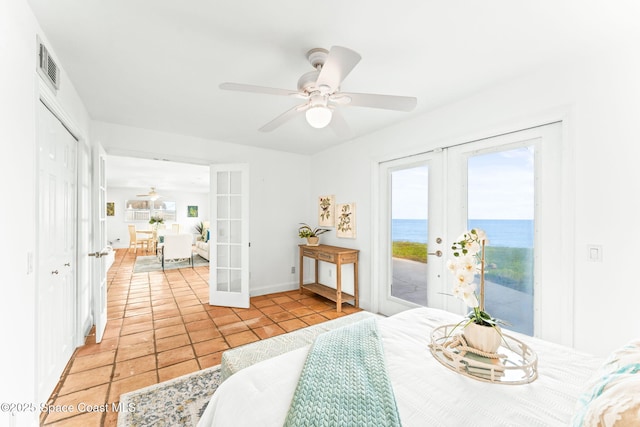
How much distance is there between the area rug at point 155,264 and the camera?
6.02 metres

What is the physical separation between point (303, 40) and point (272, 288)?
359cm

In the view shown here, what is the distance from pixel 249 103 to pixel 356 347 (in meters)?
2.37

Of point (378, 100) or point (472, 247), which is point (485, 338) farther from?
point (378, 100)

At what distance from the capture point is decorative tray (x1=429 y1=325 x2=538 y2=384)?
98cm

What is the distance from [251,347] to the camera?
5.37 feet

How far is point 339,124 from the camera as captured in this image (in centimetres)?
207

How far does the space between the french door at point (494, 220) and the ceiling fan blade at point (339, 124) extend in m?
1.17

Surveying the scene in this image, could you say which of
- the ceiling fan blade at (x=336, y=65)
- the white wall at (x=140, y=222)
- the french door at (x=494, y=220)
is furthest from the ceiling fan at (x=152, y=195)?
the ceiling fan blade at (x=336, y=65)

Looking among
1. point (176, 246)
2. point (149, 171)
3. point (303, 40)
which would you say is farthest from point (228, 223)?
point (149, 171)

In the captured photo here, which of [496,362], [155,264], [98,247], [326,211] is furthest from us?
[155,264]

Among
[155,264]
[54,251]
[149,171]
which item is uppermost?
[149,171]

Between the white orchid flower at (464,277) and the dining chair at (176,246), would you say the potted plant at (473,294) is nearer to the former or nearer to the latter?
the white orchid flower at (464,277)

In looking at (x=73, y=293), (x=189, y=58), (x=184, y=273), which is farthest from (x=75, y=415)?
(x=184, y=273)

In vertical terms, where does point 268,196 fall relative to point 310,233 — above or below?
above
